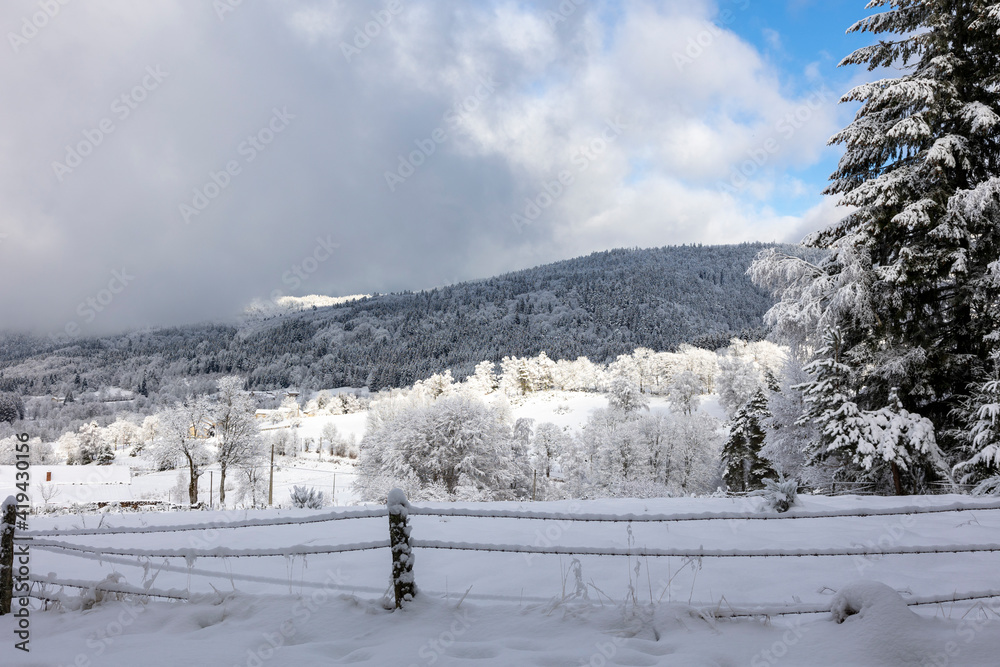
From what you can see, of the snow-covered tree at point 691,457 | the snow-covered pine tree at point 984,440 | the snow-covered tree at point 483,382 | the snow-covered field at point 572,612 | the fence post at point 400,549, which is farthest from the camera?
the snow-covered tree at point 483,382

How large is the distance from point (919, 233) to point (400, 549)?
40.0 ft

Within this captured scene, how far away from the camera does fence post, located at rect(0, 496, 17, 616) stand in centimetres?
445

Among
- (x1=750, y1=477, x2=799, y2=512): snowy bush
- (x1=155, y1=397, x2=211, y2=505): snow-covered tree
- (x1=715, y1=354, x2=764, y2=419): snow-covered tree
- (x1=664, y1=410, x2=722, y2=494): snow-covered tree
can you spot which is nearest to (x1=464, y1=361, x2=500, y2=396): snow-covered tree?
(x1=715, y1=354, x2=764, y2=419): snow-covered tree

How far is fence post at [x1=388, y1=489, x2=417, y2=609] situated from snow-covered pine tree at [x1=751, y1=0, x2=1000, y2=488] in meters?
9.83

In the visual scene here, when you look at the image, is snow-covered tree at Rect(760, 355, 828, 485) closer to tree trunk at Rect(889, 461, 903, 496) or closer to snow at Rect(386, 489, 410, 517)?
tree trunk at Rect(889, 461, 903, 496)

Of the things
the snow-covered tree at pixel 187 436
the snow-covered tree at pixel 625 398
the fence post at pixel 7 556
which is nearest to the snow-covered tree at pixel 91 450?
the snow-covered tree at pixel 187 436

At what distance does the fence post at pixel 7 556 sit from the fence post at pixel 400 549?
387 centimetres

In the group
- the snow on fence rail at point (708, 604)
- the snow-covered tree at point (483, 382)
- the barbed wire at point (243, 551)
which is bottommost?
the snow on fence rail at point (708, 604)

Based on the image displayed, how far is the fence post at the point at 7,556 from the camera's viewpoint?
175 inches

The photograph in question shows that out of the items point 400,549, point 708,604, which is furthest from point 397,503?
point 708,604

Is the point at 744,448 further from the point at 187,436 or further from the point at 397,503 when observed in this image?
the point at 187,436

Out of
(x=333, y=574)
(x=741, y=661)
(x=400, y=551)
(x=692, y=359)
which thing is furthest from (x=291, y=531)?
(x=692, y=359)

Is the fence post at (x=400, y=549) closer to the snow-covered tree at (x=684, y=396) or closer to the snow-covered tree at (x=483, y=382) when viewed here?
the snow-covered tree at (x=684, y=396)

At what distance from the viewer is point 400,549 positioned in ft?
12.1
